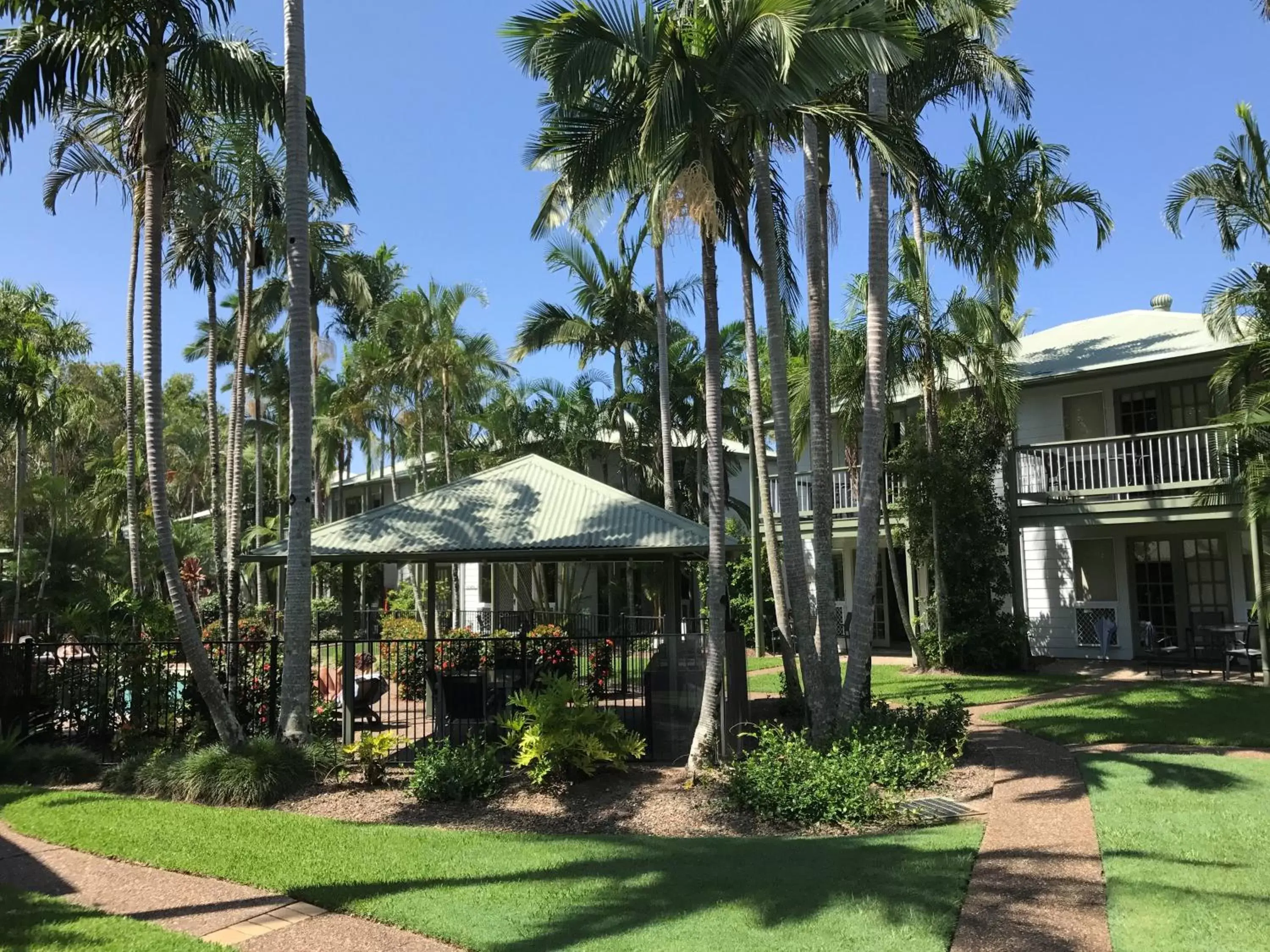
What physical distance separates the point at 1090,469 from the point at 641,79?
42.4 ft

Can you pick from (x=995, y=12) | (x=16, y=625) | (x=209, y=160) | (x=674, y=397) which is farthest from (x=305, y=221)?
(x=674, y=397)

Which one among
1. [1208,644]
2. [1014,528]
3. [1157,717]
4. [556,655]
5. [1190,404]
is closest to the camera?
[1157,717]

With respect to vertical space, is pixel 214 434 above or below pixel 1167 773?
above

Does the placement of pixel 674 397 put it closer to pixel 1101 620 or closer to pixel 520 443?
pixel 520 443

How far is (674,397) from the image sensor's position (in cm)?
2989

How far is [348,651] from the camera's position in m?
10.4

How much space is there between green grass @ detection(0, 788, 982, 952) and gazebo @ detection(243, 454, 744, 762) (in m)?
3.15

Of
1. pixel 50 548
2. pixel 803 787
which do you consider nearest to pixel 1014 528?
pixel 803 787

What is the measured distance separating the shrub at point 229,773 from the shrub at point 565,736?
81.2 inches

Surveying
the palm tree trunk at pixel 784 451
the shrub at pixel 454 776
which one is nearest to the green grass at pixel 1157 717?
the palm tree trunk at pixel 784 451

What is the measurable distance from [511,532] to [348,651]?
2373 mm

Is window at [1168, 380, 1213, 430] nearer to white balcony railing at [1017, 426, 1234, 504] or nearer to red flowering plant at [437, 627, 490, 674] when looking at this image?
white balcony railing at [1017, 426, 1234, 504]

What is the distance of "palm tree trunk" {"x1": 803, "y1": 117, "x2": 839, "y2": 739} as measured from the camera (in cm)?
1040

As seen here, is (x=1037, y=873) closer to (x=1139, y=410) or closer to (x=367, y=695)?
(x=367, y=695)
